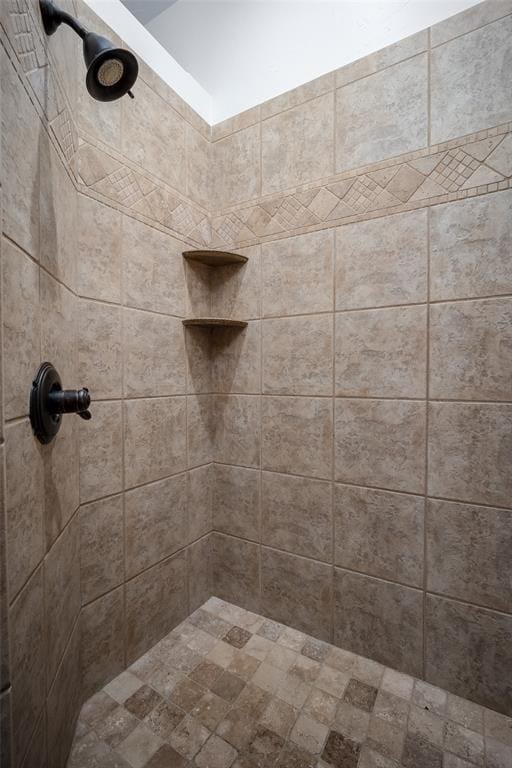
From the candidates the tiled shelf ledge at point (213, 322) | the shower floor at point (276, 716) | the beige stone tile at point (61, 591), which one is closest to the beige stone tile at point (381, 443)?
the tiled shelf ledge at point (213, 322)

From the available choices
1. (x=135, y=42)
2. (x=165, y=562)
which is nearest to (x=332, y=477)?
(x=165, y=562)

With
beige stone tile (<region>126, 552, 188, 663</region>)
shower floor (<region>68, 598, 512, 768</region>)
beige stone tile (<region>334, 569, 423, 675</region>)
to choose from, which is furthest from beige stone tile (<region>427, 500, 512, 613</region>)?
beige stone tile (<region>126, 552, 188, 663</region>)

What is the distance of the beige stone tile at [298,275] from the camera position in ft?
3.78

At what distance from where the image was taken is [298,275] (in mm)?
1202

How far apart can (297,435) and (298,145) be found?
3.27 feet

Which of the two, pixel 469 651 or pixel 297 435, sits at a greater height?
pixel 297 435

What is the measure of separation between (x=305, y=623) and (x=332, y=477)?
534 millimetres

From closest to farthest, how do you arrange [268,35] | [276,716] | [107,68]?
[107,68] < [276,716] < [268,35]

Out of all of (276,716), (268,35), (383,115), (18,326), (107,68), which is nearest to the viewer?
(18,326)

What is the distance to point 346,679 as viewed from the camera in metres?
1.04

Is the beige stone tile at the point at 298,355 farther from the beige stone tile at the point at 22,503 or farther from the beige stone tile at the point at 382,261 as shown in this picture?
the beige stone tile at the point at 22,503

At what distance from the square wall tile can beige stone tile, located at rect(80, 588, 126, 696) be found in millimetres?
872

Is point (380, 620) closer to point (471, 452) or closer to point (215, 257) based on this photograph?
point (471, 452)

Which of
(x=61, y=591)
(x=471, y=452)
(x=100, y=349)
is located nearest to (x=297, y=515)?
(x=471, y=452)
